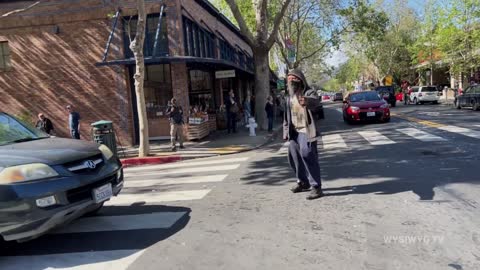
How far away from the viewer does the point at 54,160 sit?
4.75 meters

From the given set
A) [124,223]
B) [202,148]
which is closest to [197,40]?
[202,148]

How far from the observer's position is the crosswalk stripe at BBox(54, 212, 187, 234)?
18.0ft

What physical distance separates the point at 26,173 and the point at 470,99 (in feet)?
81.7

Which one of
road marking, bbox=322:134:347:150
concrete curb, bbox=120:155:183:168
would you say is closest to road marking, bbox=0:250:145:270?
concrete curb, bbox=120:155:183:168

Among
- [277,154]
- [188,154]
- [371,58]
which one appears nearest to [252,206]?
[277,154]

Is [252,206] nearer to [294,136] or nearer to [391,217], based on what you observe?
[294,136]

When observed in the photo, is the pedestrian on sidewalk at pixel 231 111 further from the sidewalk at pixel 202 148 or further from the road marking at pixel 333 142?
the road marking at pixel 333 142

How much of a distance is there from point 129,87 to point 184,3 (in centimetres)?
399

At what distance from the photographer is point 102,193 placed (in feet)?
17.1

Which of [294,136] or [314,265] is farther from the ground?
A: [294,136]

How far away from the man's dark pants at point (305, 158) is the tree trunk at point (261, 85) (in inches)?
479

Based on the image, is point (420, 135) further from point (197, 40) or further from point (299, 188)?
point (197, 40)

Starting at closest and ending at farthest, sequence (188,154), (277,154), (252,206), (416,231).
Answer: (416,231) → (252,206) → (277,154) → (188,154)

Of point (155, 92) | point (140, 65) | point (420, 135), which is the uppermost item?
point (140, 65)
